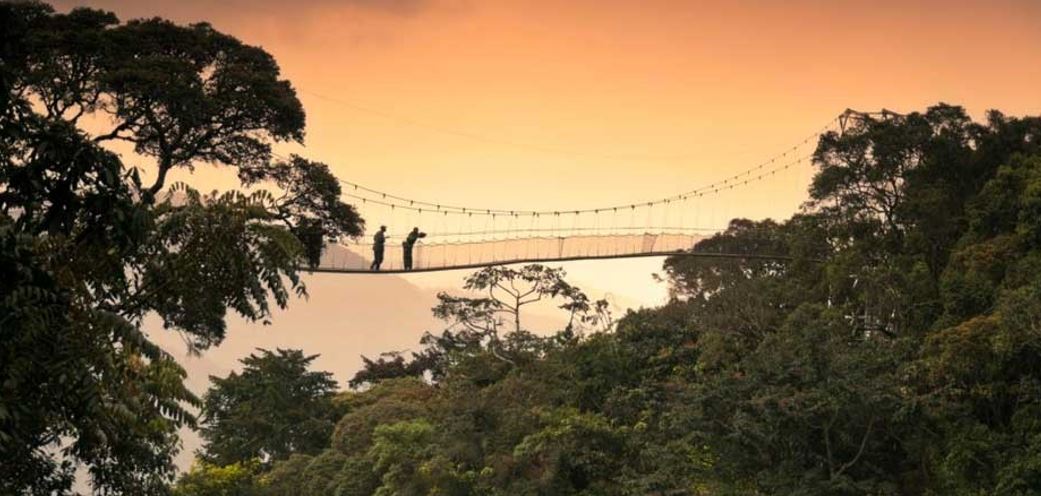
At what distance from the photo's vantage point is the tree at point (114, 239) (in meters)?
6.50

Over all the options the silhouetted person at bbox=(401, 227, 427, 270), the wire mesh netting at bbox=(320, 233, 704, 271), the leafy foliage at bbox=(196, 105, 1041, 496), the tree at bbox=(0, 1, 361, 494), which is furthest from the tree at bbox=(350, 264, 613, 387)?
the tree at bbox=(0, 1, 361, 494)

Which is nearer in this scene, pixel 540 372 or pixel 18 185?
pixel 18 185

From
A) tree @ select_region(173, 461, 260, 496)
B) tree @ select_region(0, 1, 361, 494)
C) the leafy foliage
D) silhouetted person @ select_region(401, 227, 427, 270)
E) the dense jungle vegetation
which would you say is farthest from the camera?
tree @ select_region(173, 461, 260, 496)

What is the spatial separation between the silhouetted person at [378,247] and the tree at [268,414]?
433 inches

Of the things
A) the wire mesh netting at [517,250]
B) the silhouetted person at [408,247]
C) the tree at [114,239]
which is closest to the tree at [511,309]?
the wire mesh netting at [517,250]

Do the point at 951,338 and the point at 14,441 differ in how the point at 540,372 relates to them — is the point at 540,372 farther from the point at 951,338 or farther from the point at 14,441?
the point at 14,441

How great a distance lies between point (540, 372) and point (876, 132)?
31.5 ft

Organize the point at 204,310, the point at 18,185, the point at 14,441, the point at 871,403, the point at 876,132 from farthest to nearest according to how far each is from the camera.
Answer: the point at 876,132, the point at 871,403, the point at 204,310, the point at 14,441, the point at 18,185

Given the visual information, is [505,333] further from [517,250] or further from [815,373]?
[815,373]

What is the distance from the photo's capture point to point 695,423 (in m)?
23.1

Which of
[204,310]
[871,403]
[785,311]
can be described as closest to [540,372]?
[785,311]

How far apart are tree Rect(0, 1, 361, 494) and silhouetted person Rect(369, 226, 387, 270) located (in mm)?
4910

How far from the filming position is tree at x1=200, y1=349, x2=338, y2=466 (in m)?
35.0

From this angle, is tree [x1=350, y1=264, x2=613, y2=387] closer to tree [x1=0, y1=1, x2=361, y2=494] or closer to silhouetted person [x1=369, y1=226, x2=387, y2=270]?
silhouetted person [x1=369, y1=226, x2=387, y2=270]
